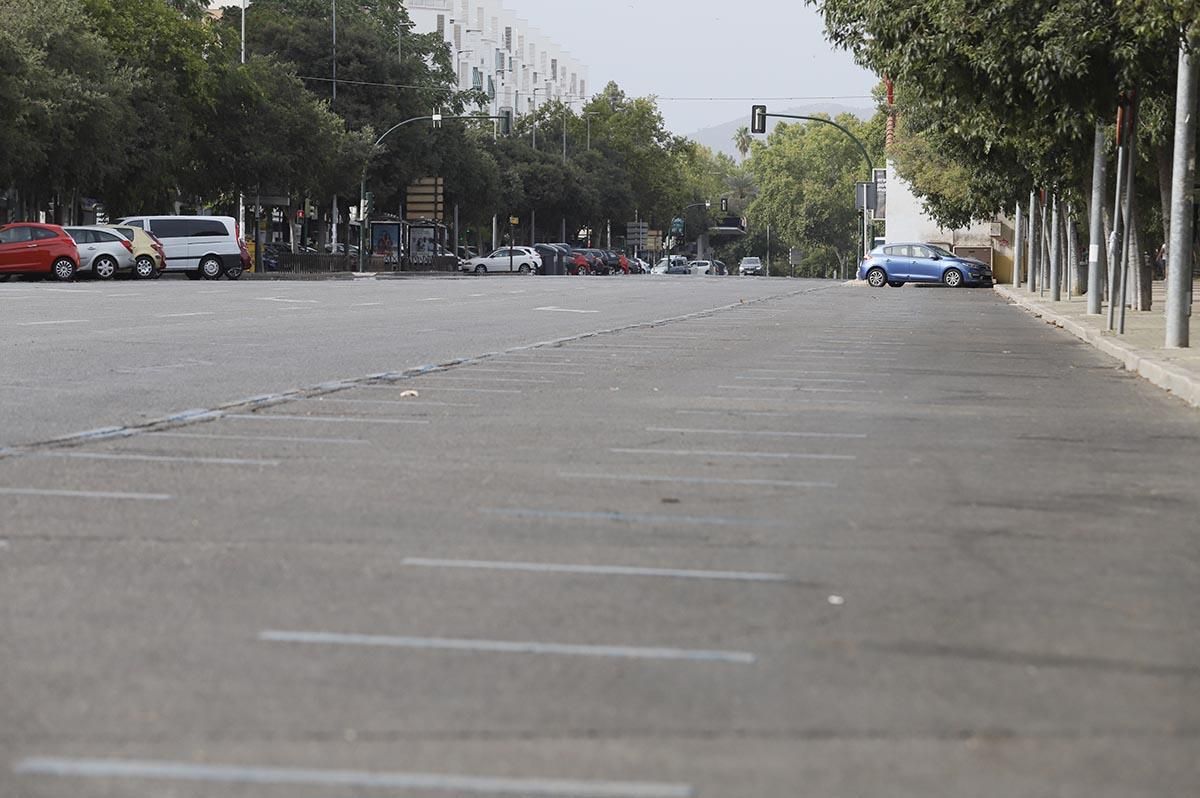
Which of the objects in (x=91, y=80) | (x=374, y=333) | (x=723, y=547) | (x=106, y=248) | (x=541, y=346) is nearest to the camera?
(x=723, y=547)

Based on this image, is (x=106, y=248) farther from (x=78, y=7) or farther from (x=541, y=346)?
(x=541, y=346)

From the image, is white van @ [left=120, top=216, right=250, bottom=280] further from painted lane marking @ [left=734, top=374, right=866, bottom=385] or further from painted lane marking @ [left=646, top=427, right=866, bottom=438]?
painted lane marking @ [left=646, top=427, right=866, bottom=438]

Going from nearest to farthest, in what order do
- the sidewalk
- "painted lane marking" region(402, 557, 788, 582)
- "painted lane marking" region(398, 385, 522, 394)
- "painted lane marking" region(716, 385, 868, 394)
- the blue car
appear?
1. "painted lane marking" region(402, 557, 788, 582)
2. "painted lane marking" region(398, 385, 522, 394)
3. "painted lane marking" region(716, 385, 868, 394)
4. the sidewalk
5. the blue car

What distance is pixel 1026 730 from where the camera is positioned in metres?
4.31

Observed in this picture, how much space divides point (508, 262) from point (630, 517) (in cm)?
8263

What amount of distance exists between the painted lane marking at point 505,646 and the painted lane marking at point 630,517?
7.15ft

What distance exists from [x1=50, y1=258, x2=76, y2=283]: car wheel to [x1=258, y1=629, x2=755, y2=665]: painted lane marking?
40.4m

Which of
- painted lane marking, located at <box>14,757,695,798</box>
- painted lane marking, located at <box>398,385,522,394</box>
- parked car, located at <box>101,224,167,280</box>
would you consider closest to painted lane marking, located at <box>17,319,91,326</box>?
painted lane marking, located at <box>398,385,522,394</box>

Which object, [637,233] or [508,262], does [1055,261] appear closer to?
[508,262]

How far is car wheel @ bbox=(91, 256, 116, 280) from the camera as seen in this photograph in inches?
1821

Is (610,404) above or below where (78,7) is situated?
below

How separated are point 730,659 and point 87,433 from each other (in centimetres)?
556

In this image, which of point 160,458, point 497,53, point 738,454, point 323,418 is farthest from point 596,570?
point 497,53

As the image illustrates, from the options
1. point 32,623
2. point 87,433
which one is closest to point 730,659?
point 32,623
